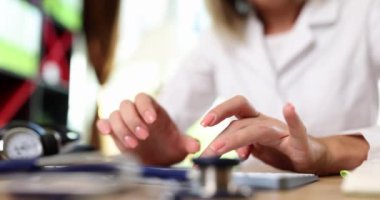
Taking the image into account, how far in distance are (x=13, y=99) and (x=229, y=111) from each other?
115cm

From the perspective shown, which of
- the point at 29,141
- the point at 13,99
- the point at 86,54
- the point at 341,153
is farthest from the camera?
the point at 86,54

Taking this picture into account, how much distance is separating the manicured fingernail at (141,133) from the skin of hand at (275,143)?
146 millimetres

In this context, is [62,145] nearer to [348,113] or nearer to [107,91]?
[348,113]

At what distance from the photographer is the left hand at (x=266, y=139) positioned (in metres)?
0.73

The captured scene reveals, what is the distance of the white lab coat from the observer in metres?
1.32

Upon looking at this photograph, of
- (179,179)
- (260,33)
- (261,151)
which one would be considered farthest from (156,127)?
(260,33)

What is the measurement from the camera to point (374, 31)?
1.32 meters

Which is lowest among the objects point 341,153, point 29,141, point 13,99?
point 341,153

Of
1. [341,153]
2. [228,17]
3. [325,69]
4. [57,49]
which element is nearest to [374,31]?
[325,69]

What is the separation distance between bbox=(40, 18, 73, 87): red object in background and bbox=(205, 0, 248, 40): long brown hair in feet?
2.13

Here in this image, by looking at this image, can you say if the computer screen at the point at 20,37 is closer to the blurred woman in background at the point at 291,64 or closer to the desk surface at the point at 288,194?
the blurred woman in background at the point at 291,64

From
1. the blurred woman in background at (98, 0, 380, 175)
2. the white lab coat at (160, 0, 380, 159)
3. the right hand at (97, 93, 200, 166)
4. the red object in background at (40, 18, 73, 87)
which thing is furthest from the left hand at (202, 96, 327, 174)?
the red object in background at (40, 18, 73, 87)

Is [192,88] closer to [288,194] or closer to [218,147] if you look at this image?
[218,147]

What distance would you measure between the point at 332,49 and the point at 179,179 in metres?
0.90
